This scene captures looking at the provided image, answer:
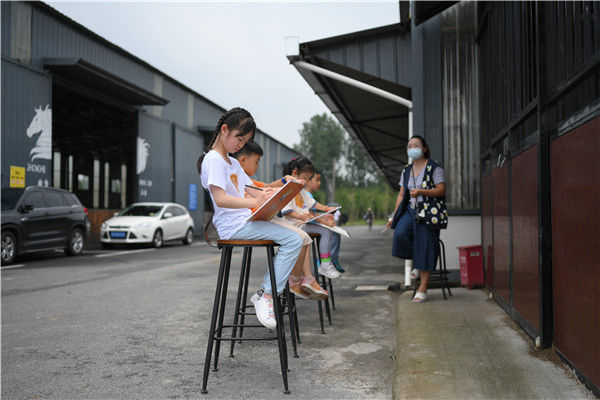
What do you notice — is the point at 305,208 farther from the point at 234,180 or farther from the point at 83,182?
the point at 83,182

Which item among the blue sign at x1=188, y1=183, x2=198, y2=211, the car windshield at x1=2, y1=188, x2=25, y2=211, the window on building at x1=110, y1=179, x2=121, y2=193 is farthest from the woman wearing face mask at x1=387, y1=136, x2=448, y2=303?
the window on building at x1=110, y1=179, x2=121, y2=193

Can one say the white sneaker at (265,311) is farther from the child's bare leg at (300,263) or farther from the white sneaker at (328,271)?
the white sneaker at (328,271)

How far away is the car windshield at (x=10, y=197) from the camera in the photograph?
11.8 m

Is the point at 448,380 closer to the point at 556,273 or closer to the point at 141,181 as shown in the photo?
the point at 556,273

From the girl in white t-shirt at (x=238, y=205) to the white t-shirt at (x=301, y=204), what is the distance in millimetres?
1669

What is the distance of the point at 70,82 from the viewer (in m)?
18.0

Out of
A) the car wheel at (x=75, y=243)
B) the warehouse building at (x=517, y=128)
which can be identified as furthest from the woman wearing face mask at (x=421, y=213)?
the car wheel at (x=75, y=243)

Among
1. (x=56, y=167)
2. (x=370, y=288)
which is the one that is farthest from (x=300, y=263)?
(x=56, y=167)

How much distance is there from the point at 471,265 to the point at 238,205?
420 cm

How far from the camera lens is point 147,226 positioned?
16.6 m

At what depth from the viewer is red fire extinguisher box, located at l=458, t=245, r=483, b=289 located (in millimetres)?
6473

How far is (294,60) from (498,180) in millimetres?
4676

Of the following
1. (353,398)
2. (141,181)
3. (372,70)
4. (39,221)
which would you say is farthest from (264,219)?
(141,181)

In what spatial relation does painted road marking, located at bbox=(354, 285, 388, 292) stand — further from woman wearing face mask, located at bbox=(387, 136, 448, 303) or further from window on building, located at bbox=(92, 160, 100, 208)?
window on building, located at bbox=(92, 160, 100, 208)
